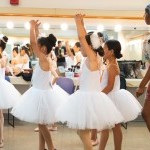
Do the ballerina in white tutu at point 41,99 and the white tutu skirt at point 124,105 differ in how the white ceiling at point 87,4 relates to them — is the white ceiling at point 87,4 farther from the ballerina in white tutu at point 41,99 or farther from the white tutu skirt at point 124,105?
the white tutu skirt at point 124,105

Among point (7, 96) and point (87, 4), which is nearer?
point (7, 96)

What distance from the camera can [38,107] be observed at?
4070 millimetres

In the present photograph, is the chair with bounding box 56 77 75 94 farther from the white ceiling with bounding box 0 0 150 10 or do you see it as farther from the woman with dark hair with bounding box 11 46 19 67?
the white ceiling with bounding box 0 0 150 10

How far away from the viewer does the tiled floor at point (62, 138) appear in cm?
498

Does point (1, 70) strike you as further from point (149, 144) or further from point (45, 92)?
point (149, 144)

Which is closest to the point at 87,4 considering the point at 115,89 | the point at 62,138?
the point at 62,138

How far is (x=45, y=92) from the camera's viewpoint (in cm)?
420

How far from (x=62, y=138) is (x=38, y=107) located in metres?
1.58

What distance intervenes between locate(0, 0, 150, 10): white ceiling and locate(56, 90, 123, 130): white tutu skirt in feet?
13.2

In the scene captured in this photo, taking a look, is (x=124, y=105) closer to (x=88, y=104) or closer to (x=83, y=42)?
(x=88, y=104)

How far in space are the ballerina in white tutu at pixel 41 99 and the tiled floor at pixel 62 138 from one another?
826mm

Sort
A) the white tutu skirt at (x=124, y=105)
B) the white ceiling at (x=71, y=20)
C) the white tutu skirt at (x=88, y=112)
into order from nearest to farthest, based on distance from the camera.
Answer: the white tutu skirt at (x=88, y=112) → the white tutu skirt at (x=124, y=105) → the white ceiling at (x=71, y=20)

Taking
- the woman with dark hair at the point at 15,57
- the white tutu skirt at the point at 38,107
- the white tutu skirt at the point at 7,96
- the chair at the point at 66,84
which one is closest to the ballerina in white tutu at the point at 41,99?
the white tutu skirt at the point at 38,107

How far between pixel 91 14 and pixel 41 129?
12.8 feet
